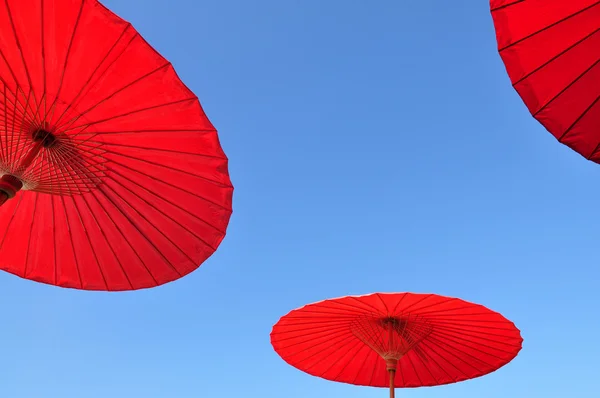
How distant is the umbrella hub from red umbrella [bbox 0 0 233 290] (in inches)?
138

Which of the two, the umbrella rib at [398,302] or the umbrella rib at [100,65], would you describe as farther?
the umbrella rib at [398,302]

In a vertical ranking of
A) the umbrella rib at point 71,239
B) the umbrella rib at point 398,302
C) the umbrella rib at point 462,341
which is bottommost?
the umbrella rib at point 71,239

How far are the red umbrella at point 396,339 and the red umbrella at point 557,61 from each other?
9.83 ft

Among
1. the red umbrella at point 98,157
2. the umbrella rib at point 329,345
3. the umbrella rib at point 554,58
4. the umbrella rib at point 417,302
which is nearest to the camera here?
the umbrella rib at point 554,58

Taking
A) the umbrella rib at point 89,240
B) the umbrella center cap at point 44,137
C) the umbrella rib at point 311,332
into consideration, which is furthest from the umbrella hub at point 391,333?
the umbrella center cap at point 44,137

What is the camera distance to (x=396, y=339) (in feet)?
28.1

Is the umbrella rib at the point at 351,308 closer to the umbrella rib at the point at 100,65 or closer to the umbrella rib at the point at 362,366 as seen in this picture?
the umbrella rib at the point at 362,366

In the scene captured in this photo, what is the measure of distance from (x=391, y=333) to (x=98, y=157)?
511cm

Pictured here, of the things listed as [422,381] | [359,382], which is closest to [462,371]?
[422,381]

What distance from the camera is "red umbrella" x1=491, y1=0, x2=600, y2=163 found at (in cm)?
433

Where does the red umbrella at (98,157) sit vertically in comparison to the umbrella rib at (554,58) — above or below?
below

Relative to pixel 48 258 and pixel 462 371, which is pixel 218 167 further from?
pixel 462 371

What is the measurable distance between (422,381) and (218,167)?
18.3 feet

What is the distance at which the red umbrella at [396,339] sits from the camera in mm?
7270
